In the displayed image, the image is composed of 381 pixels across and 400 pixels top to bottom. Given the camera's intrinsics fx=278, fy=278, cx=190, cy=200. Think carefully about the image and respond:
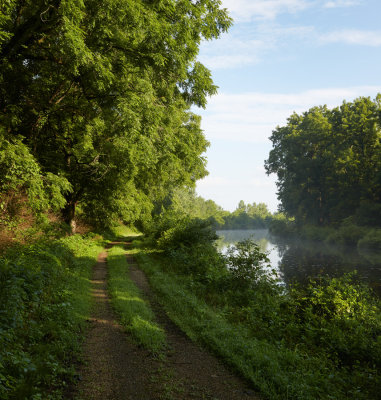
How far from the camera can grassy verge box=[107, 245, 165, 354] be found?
6.02 meters

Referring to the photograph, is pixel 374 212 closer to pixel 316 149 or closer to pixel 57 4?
pixel 316 149

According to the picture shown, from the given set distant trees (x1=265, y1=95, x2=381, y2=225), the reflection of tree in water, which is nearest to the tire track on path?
the reflection of tree in water

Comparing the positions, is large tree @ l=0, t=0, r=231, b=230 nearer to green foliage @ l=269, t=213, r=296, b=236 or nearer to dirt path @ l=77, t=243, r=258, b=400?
dirt path @ l=77, t=243, r=258, b=400

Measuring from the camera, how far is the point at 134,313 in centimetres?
745

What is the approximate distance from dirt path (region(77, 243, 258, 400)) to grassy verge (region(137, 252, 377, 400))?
290mm

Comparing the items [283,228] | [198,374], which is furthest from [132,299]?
[283,228]

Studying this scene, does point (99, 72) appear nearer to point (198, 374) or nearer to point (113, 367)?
point (113, 367)

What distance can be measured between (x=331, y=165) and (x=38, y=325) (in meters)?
53.8

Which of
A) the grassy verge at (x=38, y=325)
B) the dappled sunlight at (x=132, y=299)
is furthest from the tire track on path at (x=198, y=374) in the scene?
the dappled sunlight at (x=132, y=299)

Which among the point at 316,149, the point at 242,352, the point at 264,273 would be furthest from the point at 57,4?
the point at 316,149

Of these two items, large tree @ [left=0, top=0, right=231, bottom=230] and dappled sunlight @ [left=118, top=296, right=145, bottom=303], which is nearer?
dappled sunlight @ [left=118, top=296, right=145, bottom=303]

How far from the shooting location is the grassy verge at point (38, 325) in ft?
12.8

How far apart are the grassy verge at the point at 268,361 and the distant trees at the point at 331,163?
141 feet

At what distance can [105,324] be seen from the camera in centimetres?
686
